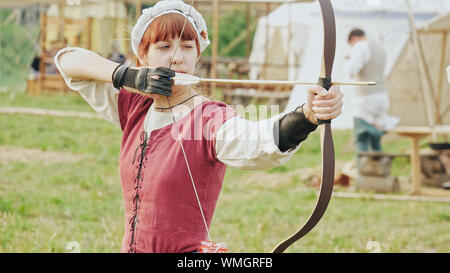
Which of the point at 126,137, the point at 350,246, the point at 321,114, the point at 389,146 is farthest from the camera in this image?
the point at 389,146

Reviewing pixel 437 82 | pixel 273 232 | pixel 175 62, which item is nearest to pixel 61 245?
pixel 273 232

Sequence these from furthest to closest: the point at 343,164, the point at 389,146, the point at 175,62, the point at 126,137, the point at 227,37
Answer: the point at 227,37, the point at 389,146, the point at 343,164, the point at 126,137, the point at 175,62

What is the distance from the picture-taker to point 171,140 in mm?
1820

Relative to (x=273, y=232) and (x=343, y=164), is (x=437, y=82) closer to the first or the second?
(x=343, y=164)

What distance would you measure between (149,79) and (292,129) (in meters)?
0.51

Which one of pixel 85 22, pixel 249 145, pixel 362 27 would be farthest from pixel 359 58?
pixel 85 22

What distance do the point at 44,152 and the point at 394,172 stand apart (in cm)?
390

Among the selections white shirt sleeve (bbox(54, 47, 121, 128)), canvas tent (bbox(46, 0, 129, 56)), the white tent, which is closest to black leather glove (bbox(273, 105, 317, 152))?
white shirt sleeve (bbox(54, 47, 121, 128))

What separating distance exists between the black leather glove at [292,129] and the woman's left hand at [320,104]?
2cm

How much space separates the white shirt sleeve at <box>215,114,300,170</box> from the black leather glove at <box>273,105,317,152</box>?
1 cm

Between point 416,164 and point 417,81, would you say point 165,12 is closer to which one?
point 416,164

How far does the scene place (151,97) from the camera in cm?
192

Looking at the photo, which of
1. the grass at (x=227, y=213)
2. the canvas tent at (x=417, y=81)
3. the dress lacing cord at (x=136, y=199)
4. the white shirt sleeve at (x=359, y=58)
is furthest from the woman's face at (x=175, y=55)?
the canvas tent at (x=417, y=81)

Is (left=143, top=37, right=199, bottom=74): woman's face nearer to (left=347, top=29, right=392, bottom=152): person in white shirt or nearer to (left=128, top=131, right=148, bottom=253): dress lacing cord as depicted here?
(left=128, top=131, right=148, bottom=253): dress lacing cord
